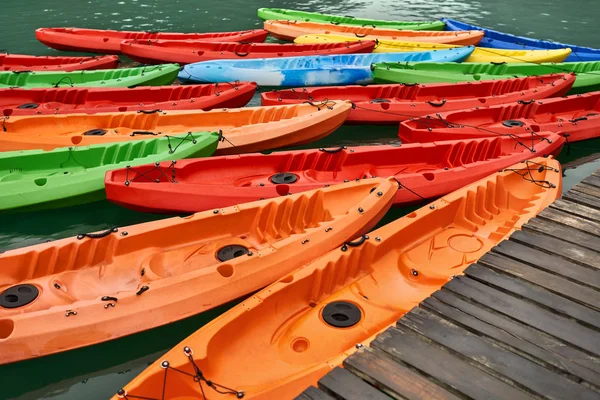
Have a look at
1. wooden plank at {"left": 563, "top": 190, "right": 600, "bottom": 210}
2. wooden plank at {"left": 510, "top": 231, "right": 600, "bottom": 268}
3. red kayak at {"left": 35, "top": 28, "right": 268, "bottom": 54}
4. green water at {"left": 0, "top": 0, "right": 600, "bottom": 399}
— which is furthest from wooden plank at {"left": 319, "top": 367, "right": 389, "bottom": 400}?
red kayak at {"left": 35, "top": 28, "right": 268, "bottom": 54}

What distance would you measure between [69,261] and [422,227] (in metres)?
3.56

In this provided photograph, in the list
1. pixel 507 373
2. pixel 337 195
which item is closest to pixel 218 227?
pixel 337 195

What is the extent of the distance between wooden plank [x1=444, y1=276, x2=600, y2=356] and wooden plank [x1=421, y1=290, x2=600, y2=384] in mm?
58

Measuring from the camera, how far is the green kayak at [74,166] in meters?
5.75

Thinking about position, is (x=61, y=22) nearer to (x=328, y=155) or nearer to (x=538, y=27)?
(x=328, y=155)

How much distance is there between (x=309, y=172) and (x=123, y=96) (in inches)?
168

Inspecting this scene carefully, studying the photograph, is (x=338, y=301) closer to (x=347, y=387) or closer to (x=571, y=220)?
(x=347, y=387)

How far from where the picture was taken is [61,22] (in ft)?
50.2

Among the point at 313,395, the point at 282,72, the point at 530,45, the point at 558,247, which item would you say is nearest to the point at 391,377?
the point at 313,395

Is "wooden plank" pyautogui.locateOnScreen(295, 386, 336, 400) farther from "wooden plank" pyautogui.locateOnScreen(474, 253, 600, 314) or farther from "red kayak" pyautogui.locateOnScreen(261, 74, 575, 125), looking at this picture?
"red kayak" pyautogui.locateOnScreen(261, 74, 575, 125)

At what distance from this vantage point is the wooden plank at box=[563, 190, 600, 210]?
469 cm

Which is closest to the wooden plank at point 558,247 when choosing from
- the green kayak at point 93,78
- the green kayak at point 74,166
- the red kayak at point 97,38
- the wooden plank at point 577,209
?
the wooden plank at point 577,209

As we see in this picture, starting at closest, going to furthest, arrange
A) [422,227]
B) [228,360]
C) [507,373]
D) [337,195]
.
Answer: [507,373] → [228,360] → [422,227] → [337,195]

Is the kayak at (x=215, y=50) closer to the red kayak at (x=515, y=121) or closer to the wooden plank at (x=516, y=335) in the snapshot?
the red kayak at (x=515, y=121)
